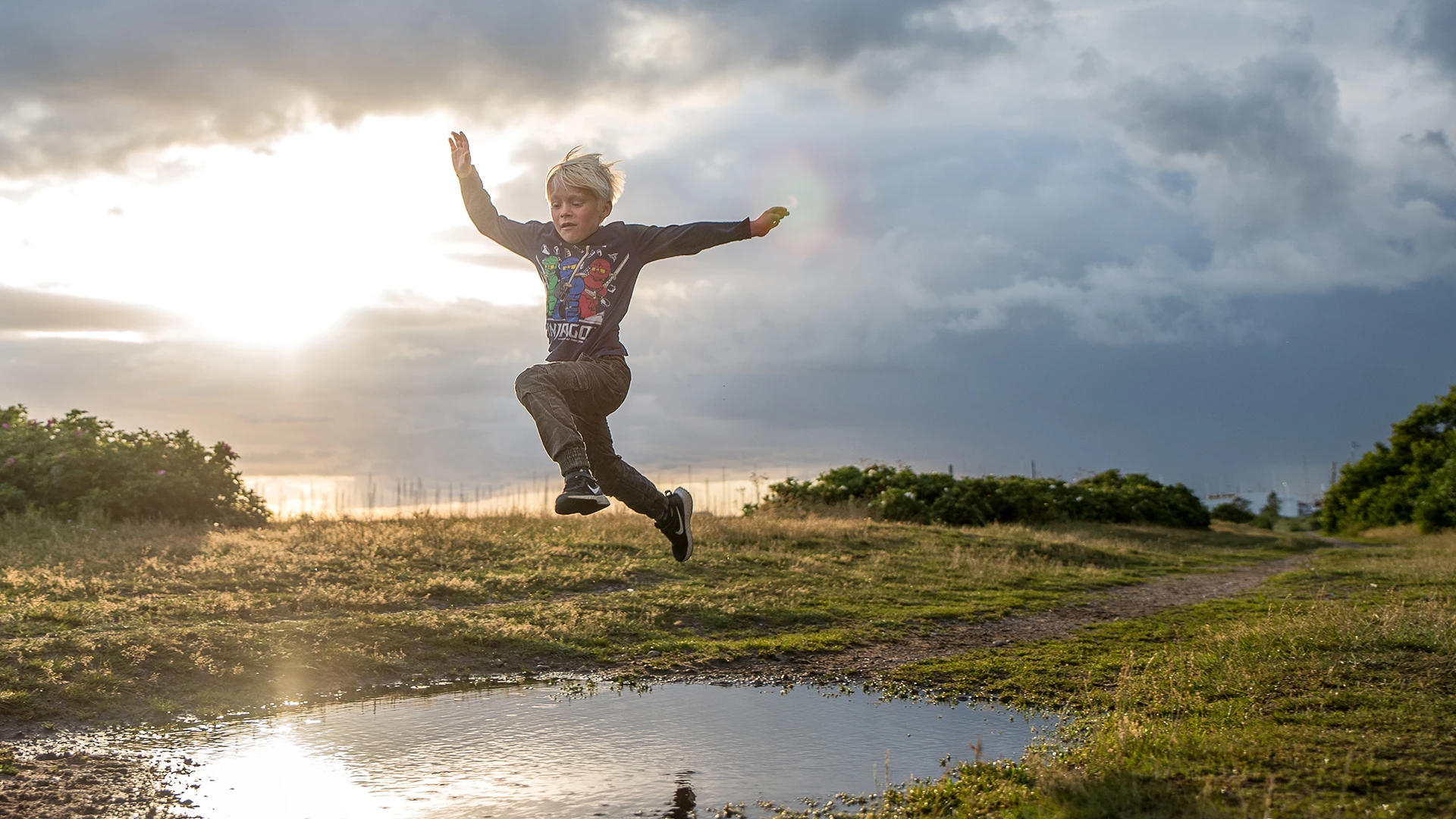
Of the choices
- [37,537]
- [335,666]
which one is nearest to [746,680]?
[335,666]

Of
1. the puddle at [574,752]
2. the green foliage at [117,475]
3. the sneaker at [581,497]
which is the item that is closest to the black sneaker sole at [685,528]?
the puddle at [574,752]

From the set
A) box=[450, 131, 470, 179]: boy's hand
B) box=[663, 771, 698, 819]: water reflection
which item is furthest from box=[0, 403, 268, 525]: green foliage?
box=[663, 771, 698, 819]: water reflection

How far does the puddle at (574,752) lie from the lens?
17.0 feet

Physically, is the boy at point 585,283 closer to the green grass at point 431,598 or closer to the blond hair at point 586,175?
the blond hair at point 586,175

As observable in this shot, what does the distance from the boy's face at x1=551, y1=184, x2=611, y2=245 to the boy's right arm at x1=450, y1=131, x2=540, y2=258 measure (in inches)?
12.5

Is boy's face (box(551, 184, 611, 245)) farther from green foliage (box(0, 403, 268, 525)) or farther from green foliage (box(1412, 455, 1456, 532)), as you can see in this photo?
green foliage (box(1412, 455, 1456, 532))

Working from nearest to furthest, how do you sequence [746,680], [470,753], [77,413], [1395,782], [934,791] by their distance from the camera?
[1395,782]
[934,791]
[470,753]
[746,680]
[77,413]

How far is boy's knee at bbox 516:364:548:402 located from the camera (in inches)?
218

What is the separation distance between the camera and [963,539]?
20.4m

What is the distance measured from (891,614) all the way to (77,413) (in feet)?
53.2

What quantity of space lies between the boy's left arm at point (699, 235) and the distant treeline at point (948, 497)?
19.9 meters

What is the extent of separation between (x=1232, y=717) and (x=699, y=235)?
4.14 meters

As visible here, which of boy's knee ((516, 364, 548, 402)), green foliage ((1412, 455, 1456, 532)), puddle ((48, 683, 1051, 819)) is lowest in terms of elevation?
puddle ((48, 683, 1051, 819))

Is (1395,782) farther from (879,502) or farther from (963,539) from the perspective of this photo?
(879,502)
